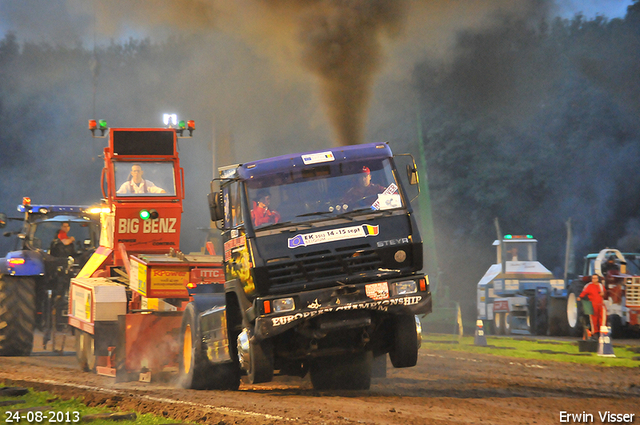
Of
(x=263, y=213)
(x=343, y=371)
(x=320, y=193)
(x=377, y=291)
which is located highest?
(x=320, y=193)

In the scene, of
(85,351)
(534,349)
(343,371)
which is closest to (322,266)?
(343,371)

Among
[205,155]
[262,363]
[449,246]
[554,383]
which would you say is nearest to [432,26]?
[449,246]

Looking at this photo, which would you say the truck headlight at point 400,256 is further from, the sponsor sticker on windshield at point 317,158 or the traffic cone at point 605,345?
the traffic cone at point 605,345

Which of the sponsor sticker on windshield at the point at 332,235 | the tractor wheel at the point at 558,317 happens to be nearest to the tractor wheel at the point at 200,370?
the sponsor sticker on windshield at the point at 332,235

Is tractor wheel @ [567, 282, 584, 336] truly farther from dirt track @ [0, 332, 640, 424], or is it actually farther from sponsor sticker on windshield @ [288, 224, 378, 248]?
sponsor sticker on windshield @ [288, 224, 378, 248]

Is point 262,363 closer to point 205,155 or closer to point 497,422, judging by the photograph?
point 497,422

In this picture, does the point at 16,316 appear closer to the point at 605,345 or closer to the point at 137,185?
the point at 137,185

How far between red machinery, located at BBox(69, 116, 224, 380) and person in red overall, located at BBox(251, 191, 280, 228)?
316 cm

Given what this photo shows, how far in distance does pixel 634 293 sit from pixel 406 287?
11736 mm

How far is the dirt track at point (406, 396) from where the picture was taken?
802cm

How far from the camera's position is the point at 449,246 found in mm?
37312

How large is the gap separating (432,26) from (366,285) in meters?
24.3

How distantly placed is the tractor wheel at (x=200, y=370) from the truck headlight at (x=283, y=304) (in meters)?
2.22

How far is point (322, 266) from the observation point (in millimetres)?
8938
